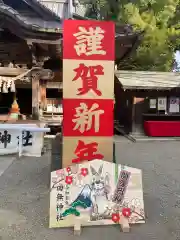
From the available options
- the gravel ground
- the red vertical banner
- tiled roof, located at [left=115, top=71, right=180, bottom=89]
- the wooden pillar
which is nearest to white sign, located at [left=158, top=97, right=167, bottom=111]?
tiled roof, located at [left=115, top=71, right=180, bottom=89]

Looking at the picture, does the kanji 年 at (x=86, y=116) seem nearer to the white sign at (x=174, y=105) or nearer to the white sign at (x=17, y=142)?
the white sign at (x=17, y=142)

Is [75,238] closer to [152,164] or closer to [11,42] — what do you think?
[152,164]

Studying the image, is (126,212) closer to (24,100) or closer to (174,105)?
(24,100)

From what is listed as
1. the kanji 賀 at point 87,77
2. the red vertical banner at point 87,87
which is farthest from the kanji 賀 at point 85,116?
the kanji 賀 at point 87,77

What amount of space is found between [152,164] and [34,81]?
474 centimetres

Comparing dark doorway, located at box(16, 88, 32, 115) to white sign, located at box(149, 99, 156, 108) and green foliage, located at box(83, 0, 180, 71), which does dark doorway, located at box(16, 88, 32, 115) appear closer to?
white sign, located at box(149, 99, 156, 108)

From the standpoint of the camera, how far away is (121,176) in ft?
12.3

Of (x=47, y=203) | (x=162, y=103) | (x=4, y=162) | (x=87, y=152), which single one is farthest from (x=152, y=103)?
(x=47, y=203)

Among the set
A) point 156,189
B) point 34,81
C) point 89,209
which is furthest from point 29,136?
point 89,209

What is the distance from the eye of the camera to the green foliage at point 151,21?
55.3 ft

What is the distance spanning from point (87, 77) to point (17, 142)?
4601 mm

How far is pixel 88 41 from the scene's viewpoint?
4.04 metres

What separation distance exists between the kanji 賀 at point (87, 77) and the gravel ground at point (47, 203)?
194 cm

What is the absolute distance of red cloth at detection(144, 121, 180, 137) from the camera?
12.4 m
